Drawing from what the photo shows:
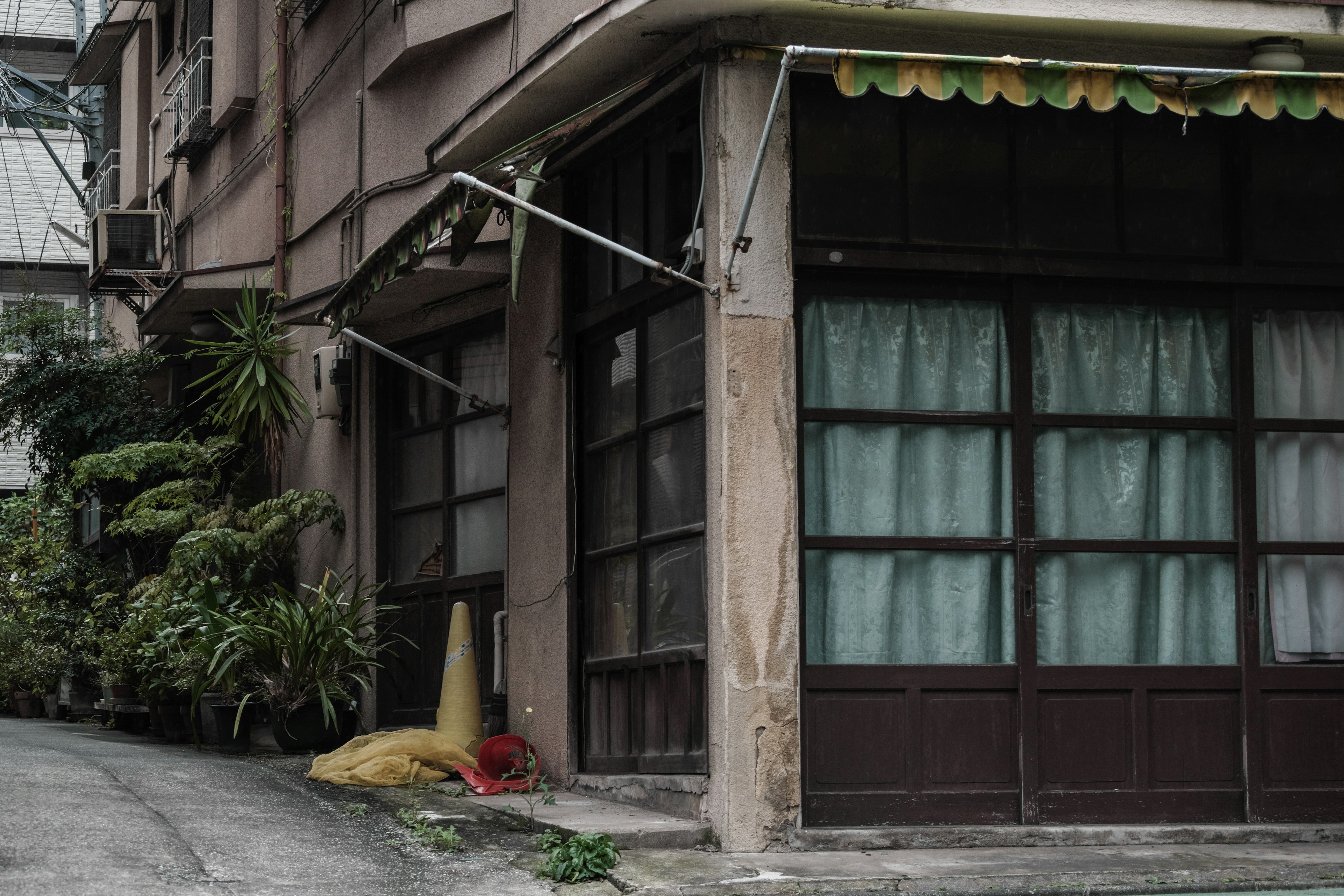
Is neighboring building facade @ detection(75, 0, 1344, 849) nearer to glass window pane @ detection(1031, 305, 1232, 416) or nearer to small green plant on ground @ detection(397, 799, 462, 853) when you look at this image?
glass window pane @ detection(1031, 305, 1232, 416)

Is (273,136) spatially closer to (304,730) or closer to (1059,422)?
(304,730)

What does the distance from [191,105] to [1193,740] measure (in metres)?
13.8

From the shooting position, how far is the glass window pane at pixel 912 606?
318 inches

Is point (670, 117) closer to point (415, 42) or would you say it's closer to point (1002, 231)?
point (1002, 231)

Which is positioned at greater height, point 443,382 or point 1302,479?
point 443,382

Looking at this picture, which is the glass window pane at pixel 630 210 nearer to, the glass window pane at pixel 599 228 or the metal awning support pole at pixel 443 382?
the glass window pane at pixel 599 228

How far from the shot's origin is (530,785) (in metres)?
9.12

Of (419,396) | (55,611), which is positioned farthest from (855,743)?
(55,611)

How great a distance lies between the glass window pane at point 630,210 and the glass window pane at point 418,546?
3.80 meters

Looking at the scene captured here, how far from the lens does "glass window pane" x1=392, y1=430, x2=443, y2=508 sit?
12469mm

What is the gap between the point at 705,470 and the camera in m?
8.02

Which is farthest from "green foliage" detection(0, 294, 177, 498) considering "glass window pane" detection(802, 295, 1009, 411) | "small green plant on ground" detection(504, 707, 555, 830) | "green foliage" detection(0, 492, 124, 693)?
"glass window pane" detection(802, 295, 1009, 411)

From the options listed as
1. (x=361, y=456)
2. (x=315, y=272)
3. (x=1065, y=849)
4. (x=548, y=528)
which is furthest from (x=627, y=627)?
(x=315, y=272)

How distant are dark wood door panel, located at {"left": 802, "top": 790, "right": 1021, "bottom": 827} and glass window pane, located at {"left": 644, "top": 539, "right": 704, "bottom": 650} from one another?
1.07 meters
